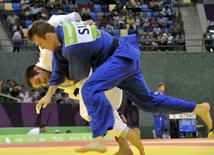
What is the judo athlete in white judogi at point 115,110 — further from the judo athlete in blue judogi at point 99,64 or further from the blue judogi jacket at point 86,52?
the blue judogi jacket at point 86,52

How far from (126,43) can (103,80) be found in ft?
1.53

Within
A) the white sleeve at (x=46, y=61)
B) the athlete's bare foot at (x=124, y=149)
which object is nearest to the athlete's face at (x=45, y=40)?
the white sleeve at (x=46, y=61)

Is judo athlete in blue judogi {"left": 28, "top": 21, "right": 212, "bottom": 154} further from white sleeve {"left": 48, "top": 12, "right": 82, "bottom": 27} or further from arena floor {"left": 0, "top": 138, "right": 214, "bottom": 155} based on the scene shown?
white sleeve {"left": 48, "top": 12, "right": 82, "bottom": 27}

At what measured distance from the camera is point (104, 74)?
7.70 ft

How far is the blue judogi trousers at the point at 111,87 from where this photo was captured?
7.24ft

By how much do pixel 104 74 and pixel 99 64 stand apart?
0.26 m

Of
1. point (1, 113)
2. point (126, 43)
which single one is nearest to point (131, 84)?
point (126, 43)

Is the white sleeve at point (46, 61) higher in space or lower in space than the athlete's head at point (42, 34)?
lower

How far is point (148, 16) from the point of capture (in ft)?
48.7

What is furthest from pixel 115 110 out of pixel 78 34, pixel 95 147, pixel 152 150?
pixel 95 147

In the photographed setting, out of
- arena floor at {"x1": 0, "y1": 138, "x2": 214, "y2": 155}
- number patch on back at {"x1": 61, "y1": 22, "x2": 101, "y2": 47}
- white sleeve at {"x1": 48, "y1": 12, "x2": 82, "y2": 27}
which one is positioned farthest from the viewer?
white sleeve at {"x1": 48, "y1": 12, "x2": 82, "y2": 27}

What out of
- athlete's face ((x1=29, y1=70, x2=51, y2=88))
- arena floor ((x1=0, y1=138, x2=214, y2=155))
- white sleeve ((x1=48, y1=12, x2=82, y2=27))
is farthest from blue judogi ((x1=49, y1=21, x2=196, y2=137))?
white sleeve ((x1=48, y1=12, x2=82, y2=27))

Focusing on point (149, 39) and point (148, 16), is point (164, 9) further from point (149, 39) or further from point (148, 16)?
point (149, 39)

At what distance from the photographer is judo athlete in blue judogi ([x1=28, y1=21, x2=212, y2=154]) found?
224 cm
